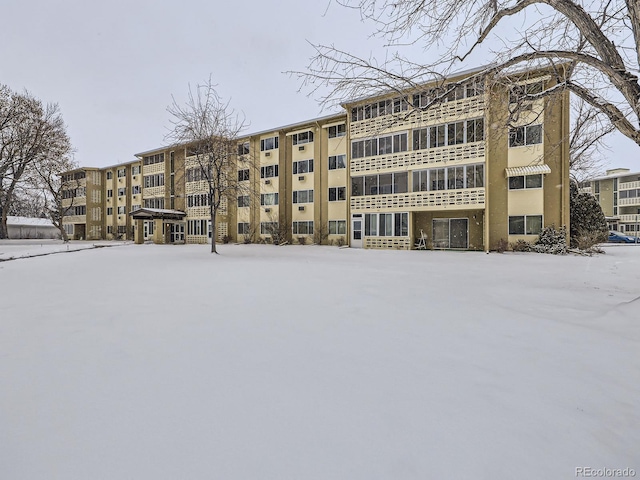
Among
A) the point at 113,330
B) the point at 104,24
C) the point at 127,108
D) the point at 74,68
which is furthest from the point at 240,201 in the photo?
the point at 127,108

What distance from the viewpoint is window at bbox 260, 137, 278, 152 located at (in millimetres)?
28781

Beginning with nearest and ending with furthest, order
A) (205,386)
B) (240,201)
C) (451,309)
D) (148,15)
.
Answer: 1. (205,386)
2. (451,309)
3. (148,15)
4. (240,201)

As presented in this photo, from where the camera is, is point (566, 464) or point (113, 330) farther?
point (113, 330)

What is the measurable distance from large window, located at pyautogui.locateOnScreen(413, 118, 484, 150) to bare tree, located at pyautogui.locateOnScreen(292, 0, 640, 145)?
1247 centimetres

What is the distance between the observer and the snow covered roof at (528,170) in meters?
17.0

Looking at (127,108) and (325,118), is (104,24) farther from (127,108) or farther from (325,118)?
(127,108)

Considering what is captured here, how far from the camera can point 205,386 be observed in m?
2.72

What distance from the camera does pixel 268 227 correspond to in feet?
92.4

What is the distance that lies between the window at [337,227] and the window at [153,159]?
22999mm

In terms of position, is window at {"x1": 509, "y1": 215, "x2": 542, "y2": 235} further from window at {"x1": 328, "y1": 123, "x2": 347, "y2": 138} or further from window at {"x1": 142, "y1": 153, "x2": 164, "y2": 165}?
window at {"x1": 142, "y1": 153, "x2": 164, "y2": 165}

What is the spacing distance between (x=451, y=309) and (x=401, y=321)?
127 cm

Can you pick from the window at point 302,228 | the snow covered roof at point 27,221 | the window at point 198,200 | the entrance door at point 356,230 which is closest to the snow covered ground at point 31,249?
the window at point 198,200

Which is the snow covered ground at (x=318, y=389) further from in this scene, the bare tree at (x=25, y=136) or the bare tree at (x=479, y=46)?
the bare tree at (x=25, y=136)

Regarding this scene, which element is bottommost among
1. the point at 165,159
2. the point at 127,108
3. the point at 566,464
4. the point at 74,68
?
the point at 566,464
